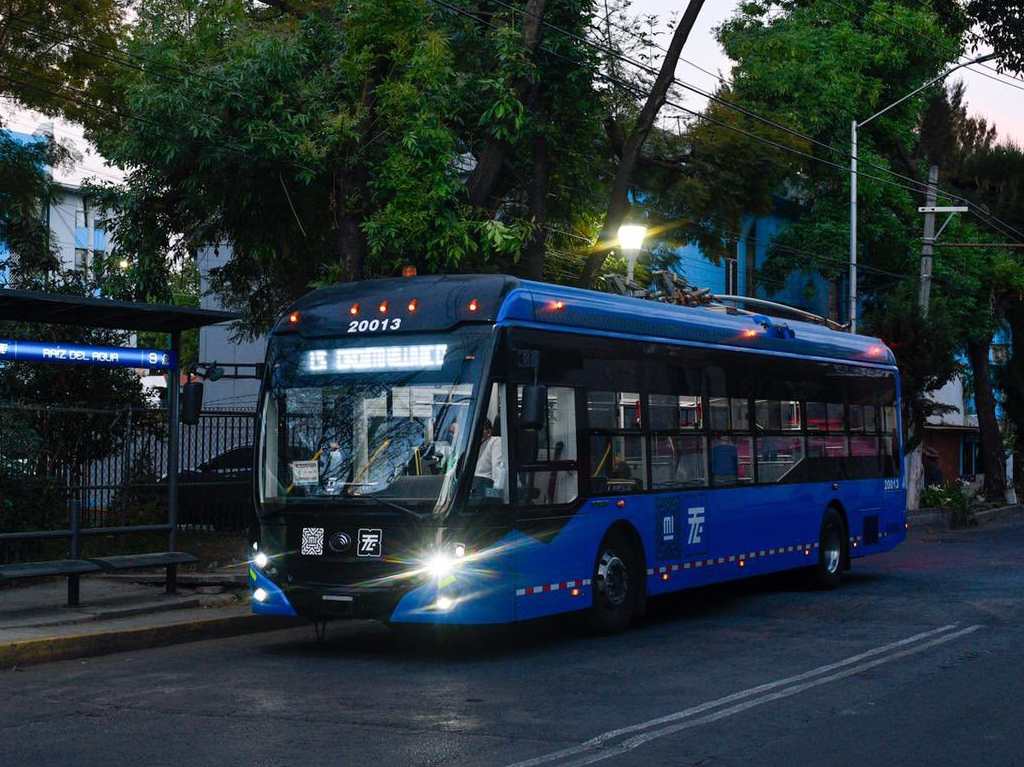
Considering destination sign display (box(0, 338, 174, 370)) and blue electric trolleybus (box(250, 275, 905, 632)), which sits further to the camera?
destination sign display (box(0, 338, 174, 370))

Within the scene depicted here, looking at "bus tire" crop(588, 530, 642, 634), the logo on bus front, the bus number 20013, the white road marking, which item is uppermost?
the bus number 20013

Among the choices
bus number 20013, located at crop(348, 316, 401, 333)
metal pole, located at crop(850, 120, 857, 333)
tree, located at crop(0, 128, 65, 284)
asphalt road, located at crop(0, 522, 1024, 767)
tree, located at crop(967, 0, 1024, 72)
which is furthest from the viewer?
metal pole, located at crop(850, 120, 857, 333)

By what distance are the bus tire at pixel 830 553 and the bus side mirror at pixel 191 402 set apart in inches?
304

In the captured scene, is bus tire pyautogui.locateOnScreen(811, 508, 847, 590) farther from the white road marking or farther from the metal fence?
the metal fence

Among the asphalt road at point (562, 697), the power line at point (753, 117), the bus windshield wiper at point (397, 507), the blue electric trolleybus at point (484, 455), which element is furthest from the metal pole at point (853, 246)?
the bus windshield wiper at point (397, 507)

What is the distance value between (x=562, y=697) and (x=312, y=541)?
2.98m

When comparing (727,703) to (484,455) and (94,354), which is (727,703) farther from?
(94,354)

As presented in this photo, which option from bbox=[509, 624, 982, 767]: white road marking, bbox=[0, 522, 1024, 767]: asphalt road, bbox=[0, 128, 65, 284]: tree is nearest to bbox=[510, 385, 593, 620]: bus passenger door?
bbox=[0, 522, 1024, 767]: asphalt road

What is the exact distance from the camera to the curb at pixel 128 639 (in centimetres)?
1206

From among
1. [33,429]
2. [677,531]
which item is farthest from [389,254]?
[677,531]

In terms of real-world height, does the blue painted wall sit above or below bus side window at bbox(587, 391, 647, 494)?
above

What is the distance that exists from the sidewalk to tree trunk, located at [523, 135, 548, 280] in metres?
6.70

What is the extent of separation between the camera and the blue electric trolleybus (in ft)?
39.1

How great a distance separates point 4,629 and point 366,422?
12.5 ft
